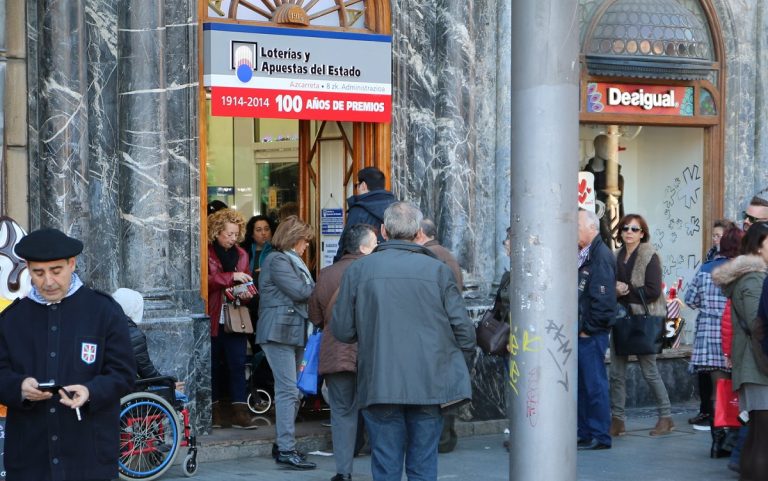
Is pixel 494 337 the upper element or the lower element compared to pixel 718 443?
upper

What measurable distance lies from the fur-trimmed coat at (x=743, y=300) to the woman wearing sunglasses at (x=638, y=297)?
2.12 meters

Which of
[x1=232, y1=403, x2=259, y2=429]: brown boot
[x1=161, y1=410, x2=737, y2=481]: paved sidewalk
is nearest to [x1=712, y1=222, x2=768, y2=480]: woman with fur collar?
[x1=161, y1=410, x2=737, y2=481]: paved sidewalk

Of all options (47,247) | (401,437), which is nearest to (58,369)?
(47,247)

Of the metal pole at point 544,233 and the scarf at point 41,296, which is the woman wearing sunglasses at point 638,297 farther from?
the scarf at point 41,296

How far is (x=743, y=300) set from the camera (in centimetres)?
867

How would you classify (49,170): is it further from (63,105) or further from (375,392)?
(375,392)

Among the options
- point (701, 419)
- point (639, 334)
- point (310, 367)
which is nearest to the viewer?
point (310, 367)

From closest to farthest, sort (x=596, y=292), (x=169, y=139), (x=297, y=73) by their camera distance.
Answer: (x=169, y=139) < (x=596, y=292) < (x=297, y=73)

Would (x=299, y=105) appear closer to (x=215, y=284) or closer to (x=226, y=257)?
(x=226, y=257)

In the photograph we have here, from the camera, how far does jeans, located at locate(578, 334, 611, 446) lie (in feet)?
33.7

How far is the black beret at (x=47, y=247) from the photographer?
A: 17.6 ft

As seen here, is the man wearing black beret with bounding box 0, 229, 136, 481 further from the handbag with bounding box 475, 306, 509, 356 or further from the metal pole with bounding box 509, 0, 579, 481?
the handbag with bounding box 475, 306, 509, 356

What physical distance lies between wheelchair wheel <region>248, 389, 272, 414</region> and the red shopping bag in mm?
3803

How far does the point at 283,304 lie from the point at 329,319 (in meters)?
0.96
